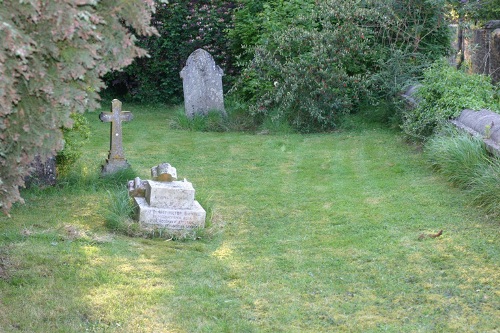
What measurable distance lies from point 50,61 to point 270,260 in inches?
117

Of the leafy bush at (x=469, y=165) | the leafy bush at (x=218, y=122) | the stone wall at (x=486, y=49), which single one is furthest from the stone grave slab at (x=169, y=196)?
the stone wall at (x=486, y=49)

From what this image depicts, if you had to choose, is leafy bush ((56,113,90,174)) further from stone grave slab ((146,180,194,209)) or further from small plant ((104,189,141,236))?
stone grave slab ((146,180,194,209))

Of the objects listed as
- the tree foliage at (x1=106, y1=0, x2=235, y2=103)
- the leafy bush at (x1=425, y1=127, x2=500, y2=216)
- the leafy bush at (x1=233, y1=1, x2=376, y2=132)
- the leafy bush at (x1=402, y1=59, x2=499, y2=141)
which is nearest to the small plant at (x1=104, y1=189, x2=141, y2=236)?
the leafy bush at (x1=425, y1=127, x2=500, y2=216)

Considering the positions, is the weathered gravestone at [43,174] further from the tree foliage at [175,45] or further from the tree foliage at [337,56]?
the tree foliage at [175,45]

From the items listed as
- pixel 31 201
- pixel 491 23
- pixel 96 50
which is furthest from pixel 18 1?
pixel 491 23

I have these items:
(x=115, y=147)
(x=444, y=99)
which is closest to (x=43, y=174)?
(x=115, y=147)

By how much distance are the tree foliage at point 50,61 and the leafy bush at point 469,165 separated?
15.2 feet

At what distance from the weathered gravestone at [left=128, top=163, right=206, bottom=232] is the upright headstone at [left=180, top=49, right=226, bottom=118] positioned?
23.8ft

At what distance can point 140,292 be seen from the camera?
19.4 feet

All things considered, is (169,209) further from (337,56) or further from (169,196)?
(337,56)

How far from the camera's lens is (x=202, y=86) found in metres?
15.1

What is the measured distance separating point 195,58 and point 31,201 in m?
7.08

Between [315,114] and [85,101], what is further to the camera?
[315,114]

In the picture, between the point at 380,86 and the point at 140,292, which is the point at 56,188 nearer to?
the point at 140,292
